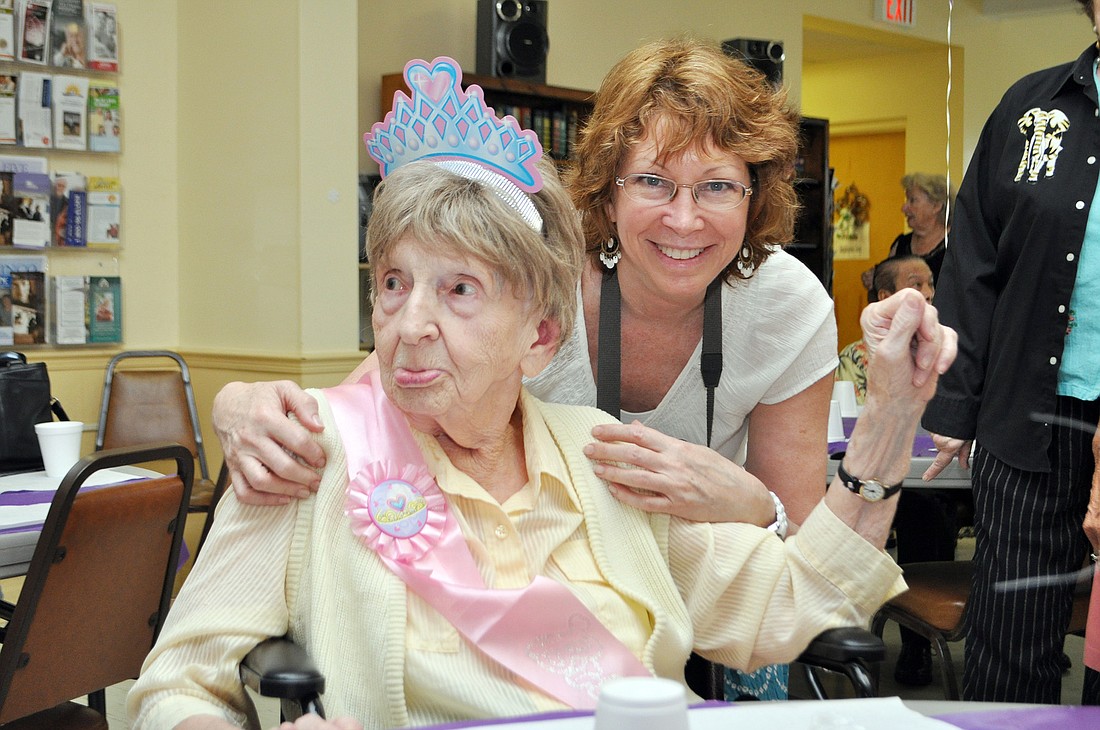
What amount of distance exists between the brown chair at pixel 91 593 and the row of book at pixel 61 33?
313 cm

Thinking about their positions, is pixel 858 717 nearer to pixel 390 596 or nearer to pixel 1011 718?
pixel 1011 718

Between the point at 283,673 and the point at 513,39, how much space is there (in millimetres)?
4594

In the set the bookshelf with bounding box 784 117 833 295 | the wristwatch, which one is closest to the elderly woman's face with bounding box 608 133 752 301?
the wristwatch

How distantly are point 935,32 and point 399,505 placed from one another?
55.2 inches

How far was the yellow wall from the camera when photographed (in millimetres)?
4734

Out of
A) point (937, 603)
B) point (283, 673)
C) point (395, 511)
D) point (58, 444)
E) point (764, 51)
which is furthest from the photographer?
point (764, 51)

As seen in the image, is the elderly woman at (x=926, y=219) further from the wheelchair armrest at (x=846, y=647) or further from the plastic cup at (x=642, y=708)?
the plastic cup at (x=642, y=708)

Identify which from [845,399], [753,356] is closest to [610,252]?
[753,356]

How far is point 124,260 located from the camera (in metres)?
5.02

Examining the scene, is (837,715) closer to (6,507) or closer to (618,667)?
(618,667)

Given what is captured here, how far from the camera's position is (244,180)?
16.1 feet

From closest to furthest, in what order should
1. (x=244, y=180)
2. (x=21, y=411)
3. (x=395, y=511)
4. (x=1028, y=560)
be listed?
(x=395, y=511) < (x=1028, y=560) < (x=21, y=411) < (x=244, y=180)

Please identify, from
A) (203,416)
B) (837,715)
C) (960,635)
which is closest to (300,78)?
(203,416)

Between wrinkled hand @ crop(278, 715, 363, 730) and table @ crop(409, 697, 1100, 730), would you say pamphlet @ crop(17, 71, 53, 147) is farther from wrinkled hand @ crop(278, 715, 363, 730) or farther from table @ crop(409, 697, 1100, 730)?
table @ crop(409, 697, 1100, 730)
